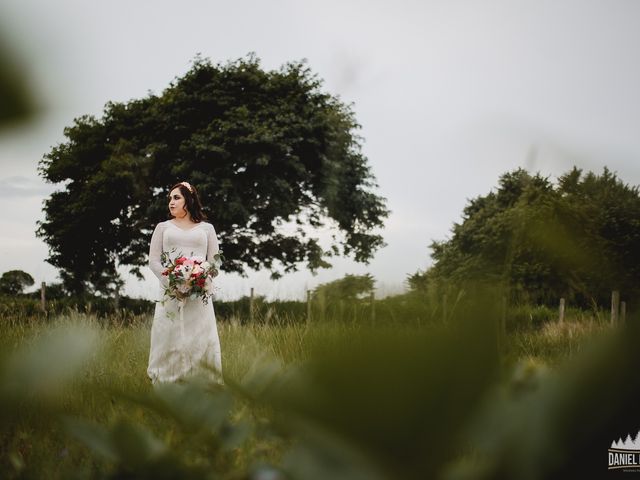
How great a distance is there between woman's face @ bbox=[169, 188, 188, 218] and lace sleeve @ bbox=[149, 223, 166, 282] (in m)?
0.33

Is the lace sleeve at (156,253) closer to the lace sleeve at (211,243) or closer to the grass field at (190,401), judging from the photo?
the lace sleeve at (211,243)

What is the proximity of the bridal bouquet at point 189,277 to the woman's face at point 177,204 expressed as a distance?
3.23 ft

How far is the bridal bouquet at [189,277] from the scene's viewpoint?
5570 mm

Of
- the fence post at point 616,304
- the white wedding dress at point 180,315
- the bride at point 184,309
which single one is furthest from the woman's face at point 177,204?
the fence post at point 616,304

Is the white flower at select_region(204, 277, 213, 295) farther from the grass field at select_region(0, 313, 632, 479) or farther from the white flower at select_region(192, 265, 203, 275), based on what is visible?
the grass field at select_region(0, 313, 632, 479)

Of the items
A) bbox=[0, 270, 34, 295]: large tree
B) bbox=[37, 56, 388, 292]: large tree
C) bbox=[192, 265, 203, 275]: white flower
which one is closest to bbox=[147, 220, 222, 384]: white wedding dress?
bbox=[192, 265, 203, 275]: white flower

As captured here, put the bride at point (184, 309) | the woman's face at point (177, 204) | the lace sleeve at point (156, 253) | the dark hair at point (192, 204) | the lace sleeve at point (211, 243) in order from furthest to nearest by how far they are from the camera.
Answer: the dark hair at point (192, 204) < the woman's face at point (177, 204) < the lace sleeve at point (211, 243) < the lace sleeve at point (156, 253) < the bride at point (184, 309)

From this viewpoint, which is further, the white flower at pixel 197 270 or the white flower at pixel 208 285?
the white flower at pixel 208 285

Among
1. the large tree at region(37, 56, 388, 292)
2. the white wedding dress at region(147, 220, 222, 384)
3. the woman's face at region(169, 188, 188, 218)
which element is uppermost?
the large tree at region(37, 56, 388, 292)

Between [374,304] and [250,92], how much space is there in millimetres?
19961

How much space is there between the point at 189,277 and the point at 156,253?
792 millimetres

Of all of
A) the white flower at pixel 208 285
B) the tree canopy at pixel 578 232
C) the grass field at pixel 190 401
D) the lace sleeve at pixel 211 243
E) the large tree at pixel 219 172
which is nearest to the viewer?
A: the grass field at pixel 190 401

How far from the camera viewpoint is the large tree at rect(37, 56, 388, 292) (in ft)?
60.5

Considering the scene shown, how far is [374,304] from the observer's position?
0.41m
